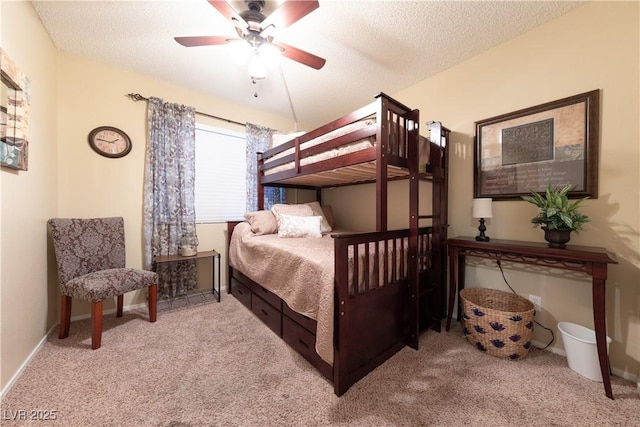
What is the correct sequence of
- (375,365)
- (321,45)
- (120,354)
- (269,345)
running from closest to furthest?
(375,365)
(120,354)
(269,345)
(321,45)

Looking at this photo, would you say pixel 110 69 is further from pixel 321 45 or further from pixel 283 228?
pixel 283 228

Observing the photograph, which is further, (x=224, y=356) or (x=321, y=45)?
(x=321, y=45)

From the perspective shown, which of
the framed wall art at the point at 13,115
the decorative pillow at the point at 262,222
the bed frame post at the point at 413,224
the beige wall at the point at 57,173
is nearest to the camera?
the framed wall art at the point at 13,115

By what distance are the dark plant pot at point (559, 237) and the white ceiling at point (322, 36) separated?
1.61 metres

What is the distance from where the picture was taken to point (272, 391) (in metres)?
1.39

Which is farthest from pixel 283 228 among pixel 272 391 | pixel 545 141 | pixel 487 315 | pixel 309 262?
pixel 545 141

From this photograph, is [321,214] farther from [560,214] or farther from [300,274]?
[560,214]

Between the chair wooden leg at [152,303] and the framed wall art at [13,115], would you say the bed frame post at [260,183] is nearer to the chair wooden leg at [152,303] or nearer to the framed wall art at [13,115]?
the chair wooden leg at [152,303]

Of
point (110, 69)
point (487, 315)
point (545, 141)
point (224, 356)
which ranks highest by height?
point (110, 69)

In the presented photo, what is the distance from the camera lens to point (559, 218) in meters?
1.57

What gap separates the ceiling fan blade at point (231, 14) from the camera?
131 centimetres

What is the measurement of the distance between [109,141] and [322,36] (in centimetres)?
234

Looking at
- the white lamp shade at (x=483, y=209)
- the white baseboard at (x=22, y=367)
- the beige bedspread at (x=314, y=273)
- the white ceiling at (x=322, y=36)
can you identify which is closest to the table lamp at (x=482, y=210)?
the white lamp shade at (x=483, y=209)

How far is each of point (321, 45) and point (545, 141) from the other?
6.52 feet
